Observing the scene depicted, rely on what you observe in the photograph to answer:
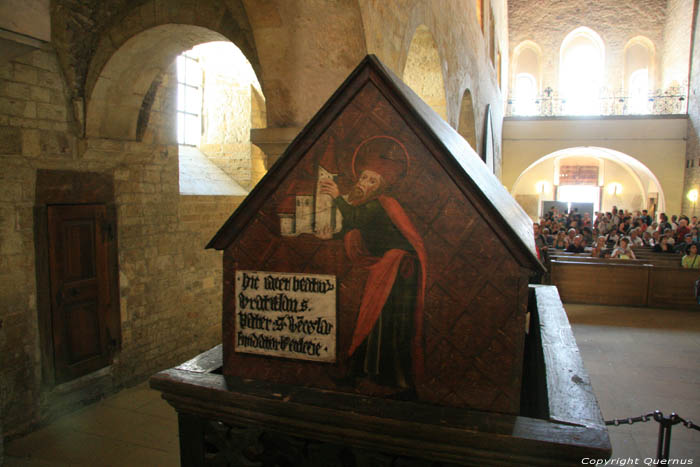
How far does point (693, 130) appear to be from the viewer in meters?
16.5

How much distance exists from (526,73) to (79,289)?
23.9 metres

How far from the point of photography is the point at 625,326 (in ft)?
22.6

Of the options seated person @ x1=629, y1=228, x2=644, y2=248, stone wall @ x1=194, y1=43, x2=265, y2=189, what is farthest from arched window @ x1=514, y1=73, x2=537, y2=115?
stone wall @ x1=194, y1=43, x2=265, y2=189

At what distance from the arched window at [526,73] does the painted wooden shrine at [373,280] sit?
24.4 metres

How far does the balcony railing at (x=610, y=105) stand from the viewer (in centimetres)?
1839

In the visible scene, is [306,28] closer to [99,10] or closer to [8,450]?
[99,10]

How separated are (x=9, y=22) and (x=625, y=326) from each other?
7.75 m

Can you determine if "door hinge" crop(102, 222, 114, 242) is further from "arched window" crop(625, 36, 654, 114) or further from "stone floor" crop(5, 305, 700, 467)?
"arched window" crop(625, 36, 654, 114)

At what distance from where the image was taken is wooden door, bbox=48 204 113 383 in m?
4.68

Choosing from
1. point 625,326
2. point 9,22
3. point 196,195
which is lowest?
point 625,326

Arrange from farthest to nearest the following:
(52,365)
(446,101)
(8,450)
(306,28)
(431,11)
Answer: (446,101) < (431,11) < (52,365) < (8,450) < (306,28)

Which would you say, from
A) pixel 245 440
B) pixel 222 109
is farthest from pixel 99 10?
pixel 245 440

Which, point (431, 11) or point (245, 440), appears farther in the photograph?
point (431, 11)

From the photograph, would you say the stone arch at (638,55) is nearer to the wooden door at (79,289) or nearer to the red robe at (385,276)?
the wooden door at (79,289)
